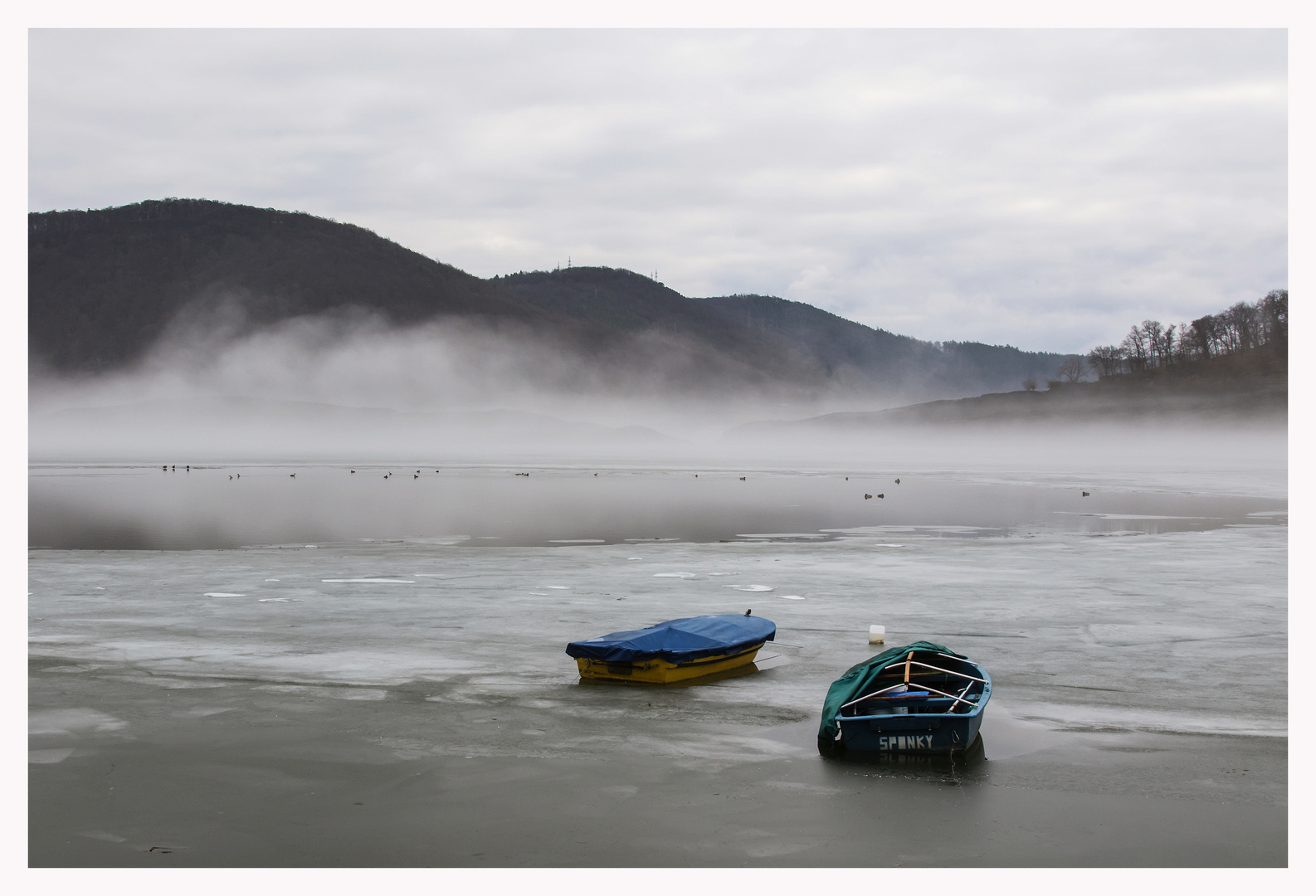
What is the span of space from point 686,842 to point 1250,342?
214 metres

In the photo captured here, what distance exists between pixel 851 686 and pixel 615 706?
10.5 ft

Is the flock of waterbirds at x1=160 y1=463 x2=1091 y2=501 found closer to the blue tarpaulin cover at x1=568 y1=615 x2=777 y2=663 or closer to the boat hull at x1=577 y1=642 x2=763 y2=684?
the blue tarpaulin cover at x1=568 y1=615 x2=777 y2=663

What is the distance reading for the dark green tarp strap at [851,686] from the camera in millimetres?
12742

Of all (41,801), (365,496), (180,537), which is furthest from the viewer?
(365,496)

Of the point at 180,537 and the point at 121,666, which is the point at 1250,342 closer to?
the point at 180,537

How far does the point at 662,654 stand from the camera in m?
16.0

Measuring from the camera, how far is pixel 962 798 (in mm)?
11164

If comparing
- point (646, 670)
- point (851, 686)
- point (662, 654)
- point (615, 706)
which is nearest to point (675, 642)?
point (662, 654)

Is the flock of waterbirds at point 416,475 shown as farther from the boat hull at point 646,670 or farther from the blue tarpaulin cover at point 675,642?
the boat hull at point 646,670

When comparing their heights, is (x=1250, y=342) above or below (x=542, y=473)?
above

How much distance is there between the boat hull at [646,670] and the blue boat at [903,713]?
9.51 feet
